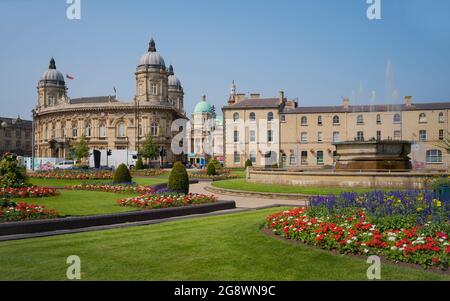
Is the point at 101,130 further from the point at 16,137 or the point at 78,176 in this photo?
the point at 78,176

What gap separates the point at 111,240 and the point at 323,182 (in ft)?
58.3

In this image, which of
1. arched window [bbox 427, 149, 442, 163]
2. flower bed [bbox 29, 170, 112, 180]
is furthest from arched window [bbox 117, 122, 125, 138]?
arched window [bbox 427, 149, 442, 163]

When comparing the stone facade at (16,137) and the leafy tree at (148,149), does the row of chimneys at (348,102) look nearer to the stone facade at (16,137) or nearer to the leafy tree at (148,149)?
the leafy tree at (148,149)

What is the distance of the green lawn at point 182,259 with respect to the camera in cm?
759

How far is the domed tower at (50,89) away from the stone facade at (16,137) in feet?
51.3

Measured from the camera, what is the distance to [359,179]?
24.7 m

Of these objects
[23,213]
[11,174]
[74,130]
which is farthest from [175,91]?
[23,213]

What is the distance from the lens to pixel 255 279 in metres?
7.39

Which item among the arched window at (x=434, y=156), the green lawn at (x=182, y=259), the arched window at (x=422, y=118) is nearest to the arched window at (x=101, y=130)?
the arched window at (x=422, y=118)

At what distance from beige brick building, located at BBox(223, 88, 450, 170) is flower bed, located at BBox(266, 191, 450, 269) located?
4905 cm

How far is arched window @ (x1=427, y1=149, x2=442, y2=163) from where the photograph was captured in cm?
6254

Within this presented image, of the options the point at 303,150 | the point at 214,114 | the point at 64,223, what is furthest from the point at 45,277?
Answer: the point at 214,114

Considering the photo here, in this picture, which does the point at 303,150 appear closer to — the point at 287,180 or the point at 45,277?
the point at 287,180

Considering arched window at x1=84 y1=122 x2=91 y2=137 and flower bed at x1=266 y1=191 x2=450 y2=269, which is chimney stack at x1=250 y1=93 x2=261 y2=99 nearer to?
arched window at x1=84 y1=122 x2=91 y2=137
